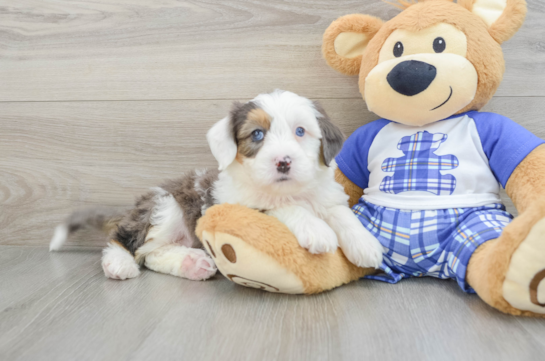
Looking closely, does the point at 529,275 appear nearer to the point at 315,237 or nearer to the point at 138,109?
the point at 315,237

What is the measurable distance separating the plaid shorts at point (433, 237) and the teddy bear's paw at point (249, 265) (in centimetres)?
38

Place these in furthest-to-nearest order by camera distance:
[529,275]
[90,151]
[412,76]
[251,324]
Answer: [90,151]
[412,76]
[251,324]
[529,275]

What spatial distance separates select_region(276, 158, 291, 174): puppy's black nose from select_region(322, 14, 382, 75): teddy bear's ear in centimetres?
63

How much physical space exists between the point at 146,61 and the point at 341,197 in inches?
45.3

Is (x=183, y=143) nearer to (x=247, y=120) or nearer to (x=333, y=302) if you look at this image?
(x=247, y=120)

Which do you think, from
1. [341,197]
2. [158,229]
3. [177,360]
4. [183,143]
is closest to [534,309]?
[341,197]

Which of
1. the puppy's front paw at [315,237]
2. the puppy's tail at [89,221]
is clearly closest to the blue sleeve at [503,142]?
the puppy's front paw at [315,237]

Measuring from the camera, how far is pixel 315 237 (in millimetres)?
1285

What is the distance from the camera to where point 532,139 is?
4.50ft

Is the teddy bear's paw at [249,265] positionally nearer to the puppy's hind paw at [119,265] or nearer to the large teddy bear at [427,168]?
the large teddy bear at [427,168]

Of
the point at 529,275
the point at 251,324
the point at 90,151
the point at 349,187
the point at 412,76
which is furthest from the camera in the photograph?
the point at 90,151

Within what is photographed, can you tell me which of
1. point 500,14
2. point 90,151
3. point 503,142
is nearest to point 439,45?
point 500,14

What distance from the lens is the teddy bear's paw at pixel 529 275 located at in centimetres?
103

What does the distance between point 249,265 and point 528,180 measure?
937 millimetres
